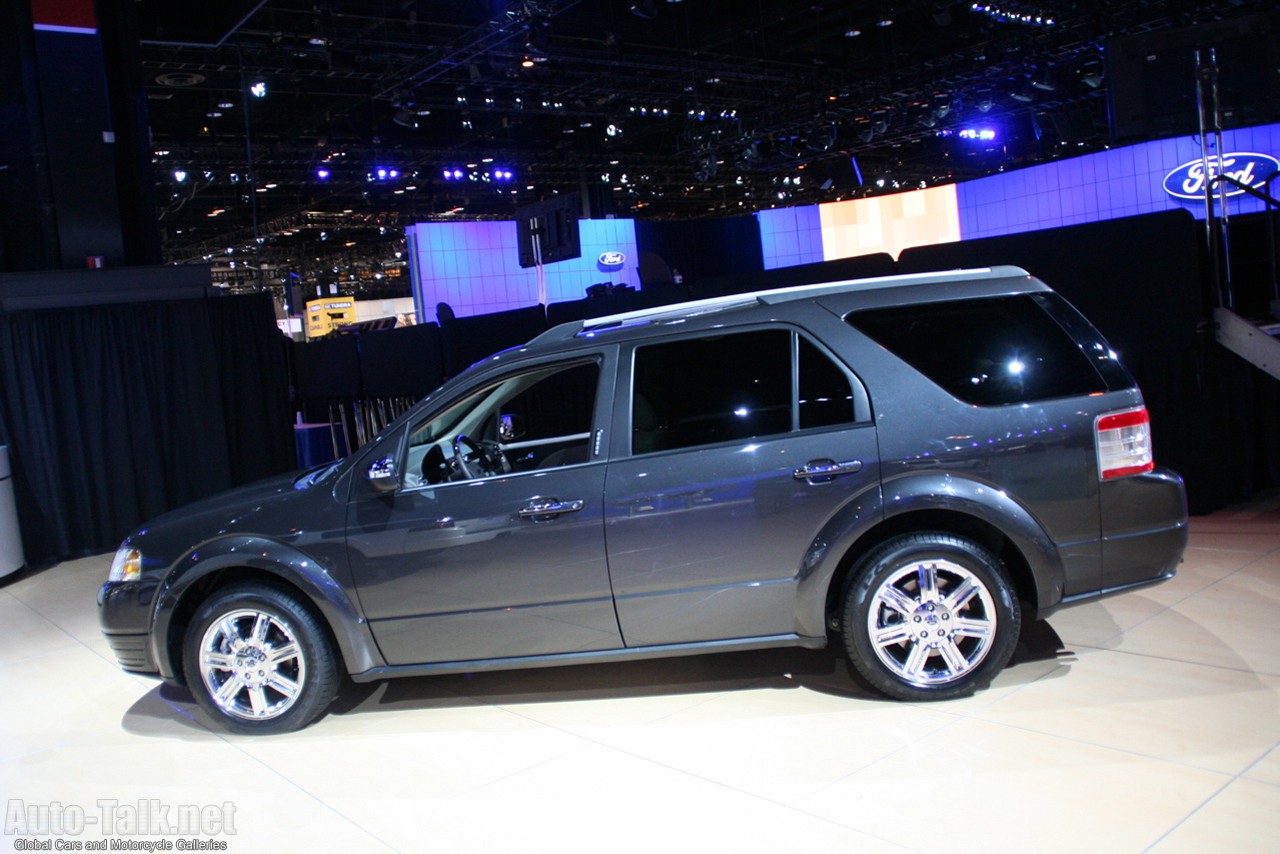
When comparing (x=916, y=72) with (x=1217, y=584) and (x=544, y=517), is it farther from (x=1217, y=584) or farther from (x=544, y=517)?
(x=544, y=517)

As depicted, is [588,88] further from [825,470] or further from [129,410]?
[825,470]

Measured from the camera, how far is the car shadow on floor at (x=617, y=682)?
14.0ft

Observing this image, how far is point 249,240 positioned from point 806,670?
34.2 meters

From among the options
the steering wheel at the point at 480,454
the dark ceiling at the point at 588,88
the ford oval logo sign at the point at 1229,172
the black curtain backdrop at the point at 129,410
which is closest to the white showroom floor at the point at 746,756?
the steering wheel at the point at 480,454

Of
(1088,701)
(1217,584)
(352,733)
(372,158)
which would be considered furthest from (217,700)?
(372,158)

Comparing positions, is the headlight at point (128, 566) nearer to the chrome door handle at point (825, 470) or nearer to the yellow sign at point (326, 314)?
the chrome door handle at point (825, 470)

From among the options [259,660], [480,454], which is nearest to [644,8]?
[480,454]

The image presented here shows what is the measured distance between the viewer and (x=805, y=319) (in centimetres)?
402

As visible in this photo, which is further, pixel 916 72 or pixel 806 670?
pixel 916 72

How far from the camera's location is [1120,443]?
3748mm

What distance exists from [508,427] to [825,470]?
1826 millimetres

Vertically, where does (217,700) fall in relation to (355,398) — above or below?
below

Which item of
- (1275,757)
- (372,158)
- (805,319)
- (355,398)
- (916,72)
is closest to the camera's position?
(1275,757)

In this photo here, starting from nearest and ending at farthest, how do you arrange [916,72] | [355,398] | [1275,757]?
[1275,757] < [355,398] < [916,72]
